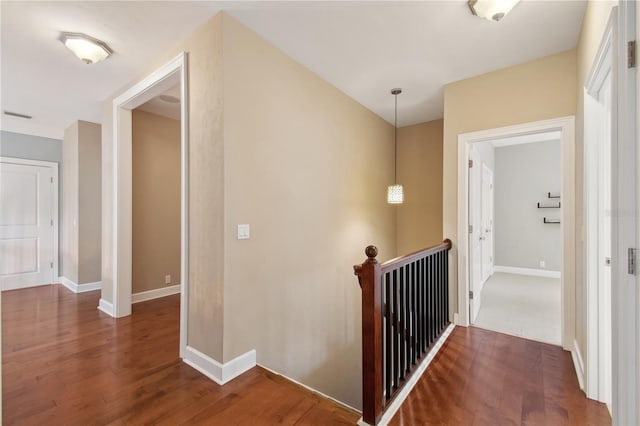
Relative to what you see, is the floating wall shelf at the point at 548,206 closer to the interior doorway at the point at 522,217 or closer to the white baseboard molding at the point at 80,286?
the interior doorway at the point at 522,217

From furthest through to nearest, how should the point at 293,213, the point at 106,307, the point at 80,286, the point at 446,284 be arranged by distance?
the point at 80,286, the point at 106,307, the point at 446,284, the point at 293,213

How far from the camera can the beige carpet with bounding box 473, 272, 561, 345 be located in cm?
299

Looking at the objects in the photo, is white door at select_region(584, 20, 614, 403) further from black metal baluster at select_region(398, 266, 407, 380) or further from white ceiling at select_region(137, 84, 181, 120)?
white ceiling at select_region(137, 84, 181, 120)

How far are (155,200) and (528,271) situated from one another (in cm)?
697

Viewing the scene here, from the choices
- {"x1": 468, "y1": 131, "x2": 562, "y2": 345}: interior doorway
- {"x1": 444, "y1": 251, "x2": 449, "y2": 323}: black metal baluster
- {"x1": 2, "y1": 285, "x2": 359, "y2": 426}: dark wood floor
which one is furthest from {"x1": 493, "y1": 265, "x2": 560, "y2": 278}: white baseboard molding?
{"x1": 2, "y1": 285, "x2": 359, "y2": 426}: dark wood floor

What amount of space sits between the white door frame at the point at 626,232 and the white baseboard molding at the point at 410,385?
106cm

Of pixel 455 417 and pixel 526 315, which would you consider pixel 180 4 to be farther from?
pixel 526 315

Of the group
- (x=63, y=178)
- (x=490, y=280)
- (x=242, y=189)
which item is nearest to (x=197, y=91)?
(x=242, y=189)

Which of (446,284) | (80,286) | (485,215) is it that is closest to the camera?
(446,284)

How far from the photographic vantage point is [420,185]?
4.59 m

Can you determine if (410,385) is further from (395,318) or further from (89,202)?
(89,202)

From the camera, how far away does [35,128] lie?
15.1 feet

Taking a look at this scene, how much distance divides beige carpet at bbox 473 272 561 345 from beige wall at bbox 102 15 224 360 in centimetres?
278

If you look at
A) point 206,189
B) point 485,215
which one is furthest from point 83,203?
point 485,215
